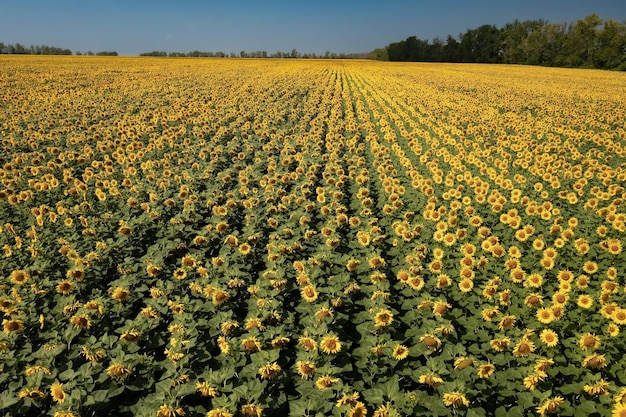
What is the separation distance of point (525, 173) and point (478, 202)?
10.5 ft

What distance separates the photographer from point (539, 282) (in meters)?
4.98

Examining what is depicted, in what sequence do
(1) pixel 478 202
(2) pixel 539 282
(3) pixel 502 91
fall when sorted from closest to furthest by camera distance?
(2) pixel 539 282 → (1) pixel 478 202 → (3) pixel 502 91

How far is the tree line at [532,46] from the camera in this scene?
254 ft

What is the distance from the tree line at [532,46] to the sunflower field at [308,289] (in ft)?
290

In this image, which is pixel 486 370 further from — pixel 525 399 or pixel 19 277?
pixel 19 277

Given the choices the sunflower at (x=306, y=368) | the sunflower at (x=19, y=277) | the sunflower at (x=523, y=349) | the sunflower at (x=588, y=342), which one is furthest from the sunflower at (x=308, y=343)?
the sunflower at (x=19, y=277)

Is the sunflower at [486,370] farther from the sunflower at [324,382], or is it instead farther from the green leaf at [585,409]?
the sunflower at [324,382]

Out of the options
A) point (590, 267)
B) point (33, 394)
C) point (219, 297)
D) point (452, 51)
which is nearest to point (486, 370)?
point (219, 297)

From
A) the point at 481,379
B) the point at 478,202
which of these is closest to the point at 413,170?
the point at 478,202

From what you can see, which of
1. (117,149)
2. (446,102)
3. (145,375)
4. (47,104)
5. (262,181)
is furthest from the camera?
(446,102)

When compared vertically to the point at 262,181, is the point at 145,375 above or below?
below

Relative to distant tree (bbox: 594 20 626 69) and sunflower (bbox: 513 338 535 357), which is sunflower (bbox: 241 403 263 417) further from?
distant tree (bbox: 594 20 626 69)

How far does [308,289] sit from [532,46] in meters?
106

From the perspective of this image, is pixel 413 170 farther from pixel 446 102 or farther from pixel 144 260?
pixel 446 102
